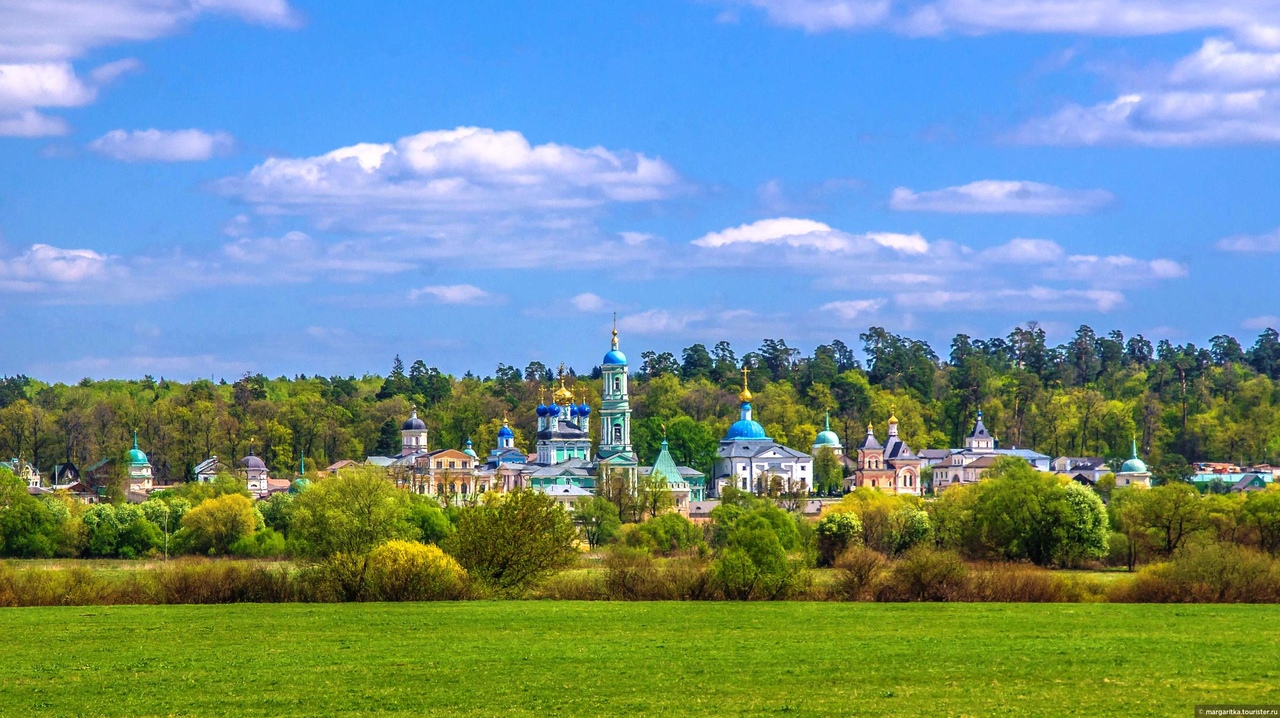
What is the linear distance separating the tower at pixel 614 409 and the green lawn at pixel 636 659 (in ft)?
227

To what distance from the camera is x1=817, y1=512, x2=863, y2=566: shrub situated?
63.0m

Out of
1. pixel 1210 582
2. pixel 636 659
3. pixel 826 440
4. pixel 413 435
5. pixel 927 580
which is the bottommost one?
pixel 636 659

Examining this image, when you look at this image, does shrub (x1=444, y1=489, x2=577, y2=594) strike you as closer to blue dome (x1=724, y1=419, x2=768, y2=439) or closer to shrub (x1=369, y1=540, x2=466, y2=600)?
shrub (x1=369, y1=540, x2=466, y2=600)

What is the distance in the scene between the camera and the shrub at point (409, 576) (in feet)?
127

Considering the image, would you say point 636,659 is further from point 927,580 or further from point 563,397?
point 563,397

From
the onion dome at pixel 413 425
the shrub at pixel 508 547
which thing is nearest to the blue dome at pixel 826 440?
the onion dome at pixel 413 425

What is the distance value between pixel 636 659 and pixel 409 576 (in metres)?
12.4

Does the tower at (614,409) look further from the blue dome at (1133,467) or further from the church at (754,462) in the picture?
the blue dome at (1133,467)

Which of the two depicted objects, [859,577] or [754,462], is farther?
[754,462]

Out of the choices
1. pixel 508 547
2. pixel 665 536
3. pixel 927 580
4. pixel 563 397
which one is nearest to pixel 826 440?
pixel 563 397

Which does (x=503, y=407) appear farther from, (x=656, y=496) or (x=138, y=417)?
(x=656, y=496)

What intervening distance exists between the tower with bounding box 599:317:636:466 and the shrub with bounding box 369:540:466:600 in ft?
215

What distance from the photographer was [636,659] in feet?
90.2

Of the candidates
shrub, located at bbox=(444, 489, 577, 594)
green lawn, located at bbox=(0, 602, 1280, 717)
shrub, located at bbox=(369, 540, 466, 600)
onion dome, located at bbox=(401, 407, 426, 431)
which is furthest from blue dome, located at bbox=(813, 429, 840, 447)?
green lawn, located at bbox=(0, 602, 1280, 717)
